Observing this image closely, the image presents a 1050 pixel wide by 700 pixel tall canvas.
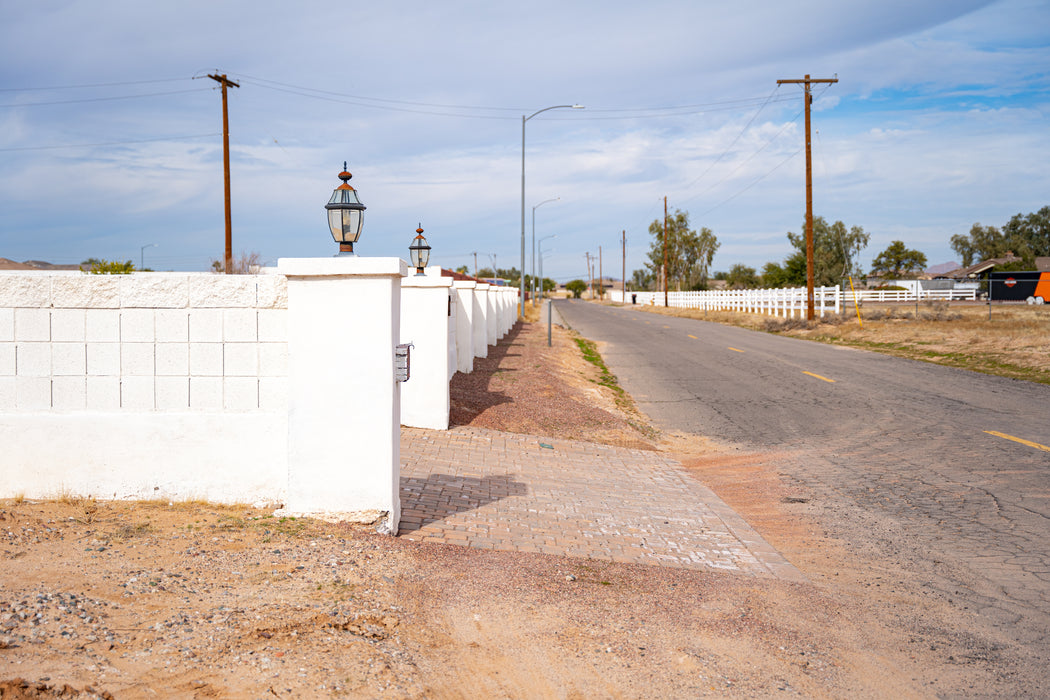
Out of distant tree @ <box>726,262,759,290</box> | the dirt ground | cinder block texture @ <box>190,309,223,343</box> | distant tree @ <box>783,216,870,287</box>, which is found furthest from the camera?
distant tree @ <box>726,262,759,290</box>

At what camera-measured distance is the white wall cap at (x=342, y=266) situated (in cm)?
603

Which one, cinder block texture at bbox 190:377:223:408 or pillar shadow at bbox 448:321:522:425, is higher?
cinder block texture at bbox 190:377:223:408

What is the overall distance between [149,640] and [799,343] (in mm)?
27135

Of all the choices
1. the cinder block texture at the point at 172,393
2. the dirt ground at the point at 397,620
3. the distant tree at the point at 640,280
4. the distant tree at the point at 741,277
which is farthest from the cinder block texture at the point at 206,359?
the distant tree at the point at 640,280

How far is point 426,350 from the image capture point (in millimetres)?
11273

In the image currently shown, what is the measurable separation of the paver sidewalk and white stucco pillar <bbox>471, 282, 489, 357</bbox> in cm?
904

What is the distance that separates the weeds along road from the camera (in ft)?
19.5

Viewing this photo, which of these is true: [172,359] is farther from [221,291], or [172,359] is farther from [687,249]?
[687,249]

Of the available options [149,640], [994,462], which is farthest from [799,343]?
[149,640]

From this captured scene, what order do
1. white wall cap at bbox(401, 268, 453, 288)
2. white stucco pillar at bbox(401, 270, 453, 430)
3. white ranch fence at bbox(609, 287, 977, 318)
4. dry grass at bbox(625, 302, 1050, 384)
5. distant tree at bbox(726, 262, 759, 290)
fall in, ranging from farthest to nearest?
distant tree at bbox(726, 262, 759, 290)
white ranch fence at bbox(609, 287, 977, 318)
dry grass at bbox(625, 302, 1050, 384)
white wall cap at bbox(401, 268, 453, 288)
white stucco pillar at bbox(401, 270, 453, 430)

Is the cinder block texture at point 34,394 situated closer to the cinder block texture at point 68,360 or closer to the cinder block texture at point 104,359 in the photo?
the cinder block texture at point 68,360

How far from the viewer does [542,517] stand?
7395 millimetres

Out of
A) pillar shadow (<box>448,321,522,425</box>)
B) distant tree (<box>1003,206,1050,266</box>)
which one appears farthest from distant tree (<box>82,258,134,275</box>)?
distant tree (<box>1003,206,1050,266</box>)

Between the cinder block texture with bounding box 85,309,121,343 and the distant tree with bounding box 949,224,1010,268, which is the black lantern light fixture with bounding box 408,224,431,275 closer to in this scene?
the cinder block texture with bounding box 85,309,121,343
